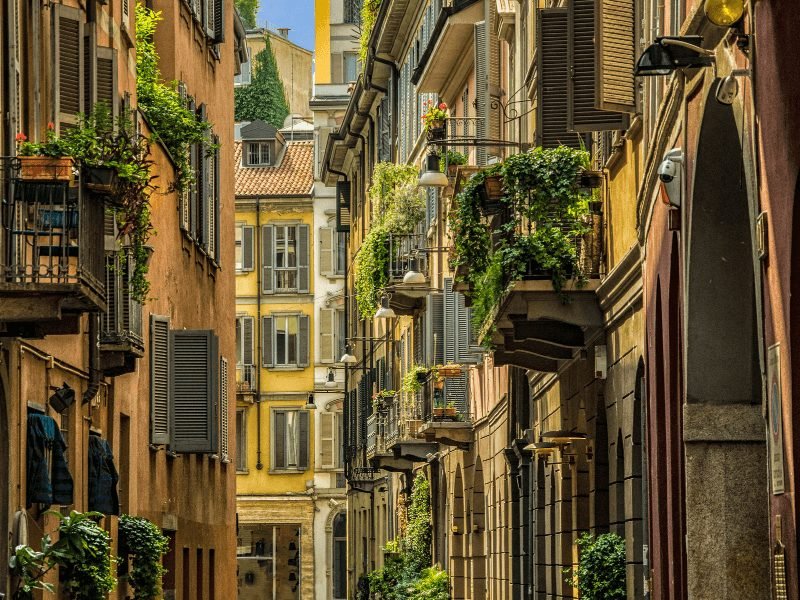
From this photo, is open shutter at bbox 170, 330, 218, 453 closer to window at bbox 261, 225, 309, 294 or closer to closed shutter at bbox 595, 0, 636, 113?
closed shutter at bbox 595, 0, 636, 113

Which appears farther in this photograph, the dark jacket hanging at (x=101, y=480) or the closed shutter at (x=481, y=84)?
the closed shutter at (x=481, y=84)

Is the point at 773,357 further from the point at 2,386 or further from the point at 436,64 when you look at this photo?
the point at 436,64

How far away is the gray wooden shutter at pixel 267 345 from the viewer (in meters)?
67.9

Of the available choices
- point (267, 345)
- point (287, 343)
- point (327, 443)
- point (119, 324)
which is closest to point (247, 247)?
point (267, 345)

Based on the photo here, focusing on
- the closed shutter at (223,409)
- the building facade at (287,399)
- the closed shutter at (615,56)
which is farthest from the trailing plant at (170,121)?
the building facade at (287,399)

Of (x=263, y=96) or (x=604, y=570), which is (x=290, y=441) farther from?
(x=604, y=570)

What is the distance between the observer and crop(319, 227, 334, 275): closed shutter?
68.1 meters

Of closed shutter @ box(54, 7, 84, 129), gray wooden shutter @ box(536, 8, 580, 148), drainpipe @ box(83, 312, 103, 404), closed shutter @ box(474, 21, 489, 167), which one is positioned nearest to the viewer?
gray wooden shutter @ box(536, 8, 580, 148)

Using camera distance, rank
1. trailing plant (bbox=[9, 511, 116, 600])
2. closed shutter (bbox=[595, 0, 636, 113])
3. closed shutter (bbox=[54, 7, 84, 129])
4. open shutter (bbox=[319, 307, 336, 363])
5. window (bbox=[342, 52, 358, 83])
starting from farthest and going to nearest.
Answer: open shutter (bbox=[319, 307, 336, 363])
window (bbox=[342, 52, 358, 83])
closed shutter (bbox=[54, 7, 84, 129])
trailing plant (bbox=[9, 511, 116, 600])
closed shutter (bbox=[595, 0, 636, 113])

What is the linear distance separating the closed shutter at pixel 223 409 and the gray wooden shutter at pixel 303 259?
99.2 ft

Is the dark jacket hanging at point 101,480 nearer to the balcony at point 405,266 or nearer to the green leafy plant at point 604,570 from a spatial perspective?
the green leafy plant at point 604,570

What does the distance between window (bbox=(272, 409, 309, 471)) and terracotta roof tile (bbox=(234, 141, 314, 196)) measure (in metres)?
7.48

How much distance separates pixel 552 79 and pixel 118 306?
19.9 ft

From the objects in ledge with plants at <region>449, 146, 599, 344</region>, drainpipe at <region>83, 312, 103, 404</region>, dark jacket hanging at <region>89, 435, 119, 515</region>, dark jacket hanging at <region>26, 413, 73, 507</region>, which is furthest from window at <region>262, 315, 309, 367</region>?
Result: ledge with plants at <region>449, 146, 599, 344</region>
